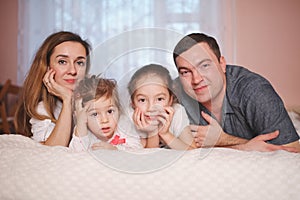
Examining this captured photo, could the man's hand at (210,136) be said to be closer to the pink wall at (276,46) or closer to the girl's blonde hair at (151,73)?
the girl's blonde hair at (151,73)

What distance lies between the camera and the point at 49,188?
80 centimetres

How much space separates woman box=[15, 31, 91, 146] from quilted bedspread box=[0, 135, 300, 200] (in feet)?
1.06

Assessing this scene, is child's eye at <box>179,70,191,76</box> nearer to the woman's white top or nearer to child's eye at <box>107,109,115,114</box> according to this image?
child's eye at <box>107,109,115,114</box>

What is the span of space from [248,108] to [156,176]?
1.63 feet

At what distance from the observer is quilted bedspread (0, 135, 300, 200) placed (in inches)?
30.5

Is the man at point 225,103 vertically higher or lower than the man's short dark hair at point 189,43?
lower

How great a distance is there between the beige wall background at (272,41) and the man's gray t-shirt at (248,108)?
A: 177 cm

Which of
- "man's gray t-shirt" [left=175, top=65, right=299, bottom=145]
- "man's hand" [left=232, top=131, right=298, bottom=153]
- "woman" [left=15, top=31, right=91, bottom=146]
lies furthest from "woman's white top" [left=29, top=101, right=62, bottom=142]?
"man's hand" [left=232, top=131, right=298, bottom=153]

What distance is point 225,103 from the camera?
1.24 metres

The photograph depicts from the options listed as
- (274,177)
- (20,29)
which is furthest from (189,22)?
(274,177)

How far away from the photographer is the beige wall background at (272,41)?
298 cm

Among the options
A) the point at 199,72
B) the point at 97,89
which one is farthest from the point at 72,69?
the point at 199,72

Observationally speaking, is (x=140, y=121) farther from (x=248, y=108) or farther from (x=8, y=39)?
(x=8, y=39)

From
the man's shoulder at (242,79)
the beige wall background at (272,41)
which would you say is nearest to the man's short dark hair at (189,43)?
the man's shoulder at (242,79)
